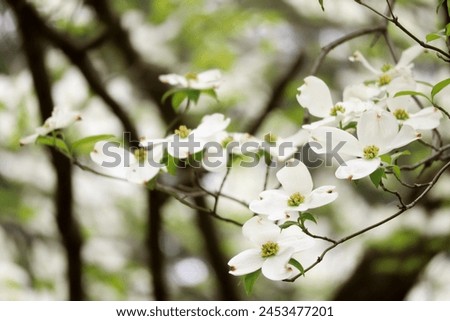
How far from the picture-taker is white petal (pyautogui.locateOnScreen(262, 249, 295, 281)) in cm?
61

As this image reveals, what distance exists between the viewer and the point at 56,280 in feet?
6.91

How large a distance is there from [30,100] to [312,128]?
140 cm

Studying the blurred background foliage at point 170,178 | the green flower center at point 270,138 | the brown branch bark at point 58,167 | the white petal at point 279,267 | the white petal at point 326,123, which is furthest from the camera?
the blurred background foliage at point 170,178

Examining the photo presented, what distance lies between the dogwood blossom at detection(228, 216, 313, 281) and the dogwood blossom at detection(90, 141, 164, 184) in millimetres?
168

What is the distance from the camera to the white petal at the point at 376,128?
644mm

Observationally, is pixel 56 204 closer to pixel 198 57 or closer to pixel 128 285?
pixel 198 57

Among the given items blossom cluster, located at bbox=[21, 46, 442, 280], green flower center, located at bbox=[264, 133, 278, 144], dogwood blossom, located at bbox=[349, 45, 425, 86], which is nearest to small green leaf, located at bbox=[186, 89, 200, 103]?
blossom cluster, located at bbox=[21, 46, 442, 280]

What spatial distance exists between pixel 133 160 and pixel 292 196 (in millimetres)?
233

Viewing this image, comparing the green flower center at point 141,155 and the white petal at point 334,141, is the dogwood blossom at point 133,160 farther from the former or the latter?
the white petal at point 334,141

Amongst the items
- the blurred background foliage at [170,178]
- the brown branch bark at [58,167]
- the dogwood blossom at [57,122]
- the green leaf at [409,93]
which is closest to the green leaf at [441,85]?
the green leaf at [409,93]

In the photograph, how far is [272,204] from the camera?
2.09 feet

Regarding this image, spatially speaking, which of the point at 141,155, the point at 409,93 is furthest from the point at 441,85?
the point at 141,155

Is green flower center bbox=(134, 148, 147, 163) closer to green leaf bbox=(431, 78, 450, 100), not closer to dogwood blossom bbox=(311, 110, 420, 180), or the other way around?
dogwood blossom bbox=(311, 110, 420, 180)
